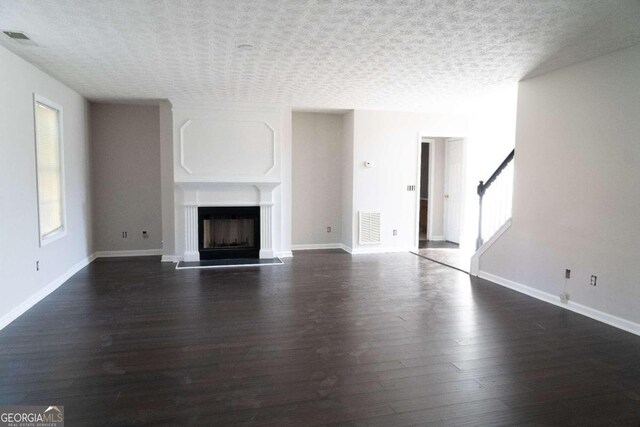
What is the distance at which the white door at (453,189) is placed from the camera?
8.33 meters

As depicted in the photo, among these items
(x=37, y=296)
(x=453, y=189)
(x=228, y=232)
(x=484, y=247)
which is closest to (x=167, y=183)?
(x=228, y=232)

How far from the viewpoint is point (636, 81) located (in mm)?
3701

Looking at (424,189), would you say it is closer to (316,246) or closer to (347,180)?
(347,180)

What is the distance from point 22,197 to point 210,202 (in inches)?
111

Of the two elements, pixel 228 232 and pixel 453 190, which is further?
pixel 453 190

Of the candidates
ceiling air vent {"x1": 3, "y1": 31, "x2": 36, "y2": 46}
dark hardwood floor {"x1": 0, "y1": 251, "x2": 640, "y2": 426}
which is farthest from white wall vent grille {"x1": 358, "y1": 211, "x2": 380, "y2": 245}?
ceiling air vent {"x1": 3, "y1": 31, "x2": 36, "y2": 46}

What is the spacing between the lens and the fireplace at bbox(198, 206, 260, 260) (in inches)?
269

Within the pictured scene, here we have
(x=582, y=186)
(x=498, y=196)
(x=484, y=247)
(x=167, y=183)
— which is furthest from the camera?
(x=167, y=183)

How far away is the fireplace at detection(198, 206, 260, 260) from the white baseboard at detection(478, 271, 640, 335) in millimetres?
3590

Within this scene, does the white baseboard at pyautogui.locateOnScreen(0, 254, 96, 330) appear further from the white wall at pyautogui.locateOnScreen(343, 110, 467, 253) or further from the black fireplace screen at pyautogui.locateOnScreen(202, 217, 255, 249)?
the white wall at pyautogui.locateOnScreen(343, 110, 467, 253)

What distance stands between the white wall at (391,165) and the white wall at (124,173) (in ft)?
11.3

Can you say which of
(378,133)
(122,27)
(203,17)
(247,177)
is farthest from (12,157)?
(378,133)

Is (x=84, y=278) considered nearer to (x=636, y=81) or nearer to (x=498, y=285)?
(x=498, y=285)

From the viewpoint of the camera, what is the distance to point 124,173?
707 centimetres
